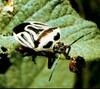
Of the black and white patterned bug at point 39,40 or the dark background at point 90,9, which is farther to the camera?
the dark background at point 90,9

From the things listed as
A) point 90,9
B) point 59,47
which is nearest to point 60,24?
point 59,47

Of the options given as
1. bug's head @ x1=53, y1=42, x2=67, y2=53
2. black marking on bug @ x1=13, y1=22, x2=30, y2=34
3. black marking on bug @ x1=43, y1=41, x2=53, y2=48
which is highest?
black marking on bug @ x1=13, y1=22, x2=30, y2=34

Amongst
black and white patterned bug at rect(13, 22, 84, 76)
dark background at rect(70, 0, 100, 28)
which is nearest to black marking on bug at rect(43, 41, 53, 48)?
black and white patterned bug at rect(13, 22, 84, 76)

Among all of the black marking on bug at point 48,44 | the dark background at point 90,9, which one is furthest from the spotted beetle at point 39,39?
the dark background at point 90,9

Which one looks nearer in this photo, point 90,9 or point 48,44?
point 48,44

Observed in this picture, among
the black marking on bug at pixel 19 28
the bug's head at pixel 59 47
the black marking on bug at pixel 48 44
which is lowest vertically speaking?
the bug's head at pixel 59 47

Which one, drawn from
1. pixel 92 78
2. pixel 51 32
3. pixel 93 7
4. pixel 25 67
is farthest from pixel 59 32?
pixel 92 78

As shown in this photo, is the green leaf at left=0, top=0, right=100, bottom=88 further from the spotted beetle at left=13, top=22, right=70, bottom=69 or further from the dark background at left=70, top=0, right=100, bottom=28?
the dark background at left=70, top=0, right=100, bottom=28

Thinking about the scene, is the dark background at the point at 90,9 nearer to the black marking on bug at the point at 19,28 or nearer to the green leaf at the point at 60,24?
the green leaf at the point at 60,24

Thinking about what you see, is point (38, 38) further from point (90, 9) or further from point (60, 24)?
point (90, 9)

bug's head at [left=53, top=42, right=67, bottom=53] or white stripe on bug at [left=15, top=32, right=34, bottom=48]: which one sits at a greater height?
white stripe on bug at [left=15, top=32, right=34, bottom=48]

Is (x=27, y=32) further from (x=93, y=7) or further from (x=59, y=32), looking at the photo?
(x=93, y=7)
